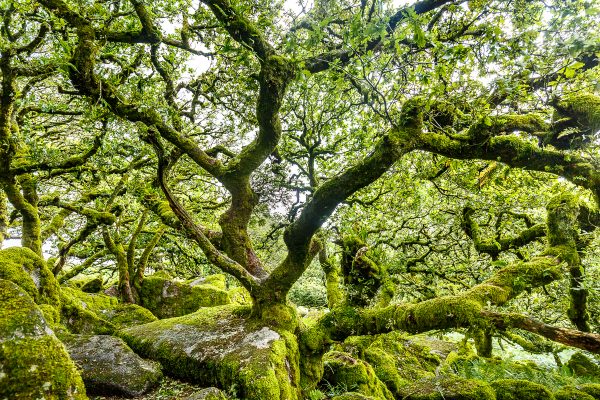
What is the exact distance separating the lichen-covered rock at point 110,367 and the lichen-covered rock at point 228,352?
24.4 inches

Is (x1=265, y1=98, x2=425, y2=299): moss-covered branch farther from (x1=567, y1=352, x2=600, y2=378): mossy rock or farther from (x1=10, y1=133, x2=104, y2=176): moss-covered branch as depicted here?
(x1=567, y1=352, x2=600, y2=378): mossy rock

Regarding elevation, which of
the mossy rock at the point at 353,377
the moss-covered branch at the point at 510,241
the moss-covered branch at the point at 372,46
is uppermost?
the moss-covered branch at the point at 372,46

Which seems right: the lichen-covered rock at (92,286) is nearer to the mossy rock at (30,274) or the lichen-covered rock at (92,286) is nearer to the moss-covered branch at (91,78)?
the mossy rock at (30,274)

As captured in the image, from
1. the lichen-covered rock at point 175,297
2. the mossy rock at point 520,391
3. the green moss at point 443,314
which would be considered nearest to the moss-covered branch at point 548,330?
the green moss at point 443,314

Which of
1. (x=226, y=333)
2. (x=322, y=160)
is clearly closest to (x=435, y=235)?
(x=322, y=160)

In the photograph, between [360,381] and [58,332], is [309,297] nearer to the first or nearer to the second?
[360,381]

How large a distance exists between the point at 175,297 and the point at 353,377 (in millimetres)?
8321

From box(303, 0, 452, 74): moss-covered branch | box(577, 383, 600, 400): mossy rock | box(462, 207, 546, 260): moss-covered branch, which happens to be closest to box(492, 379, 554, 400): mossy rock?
box(577, 383, 600, 400): mossy rock

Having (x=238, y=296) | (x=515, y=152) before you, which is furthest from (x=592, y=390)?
(x=238, y=296)

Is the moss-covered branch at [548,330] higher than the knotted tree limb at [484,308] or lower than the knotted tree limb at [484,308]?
lower

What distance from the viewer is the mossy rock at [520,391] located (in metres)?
6.98

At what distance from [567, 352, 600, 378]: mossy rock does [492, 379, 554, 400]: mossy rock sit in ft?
14.7

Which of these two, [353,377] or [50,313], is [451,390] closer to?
[353,377]

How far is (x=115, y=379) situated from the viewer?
218 inches
